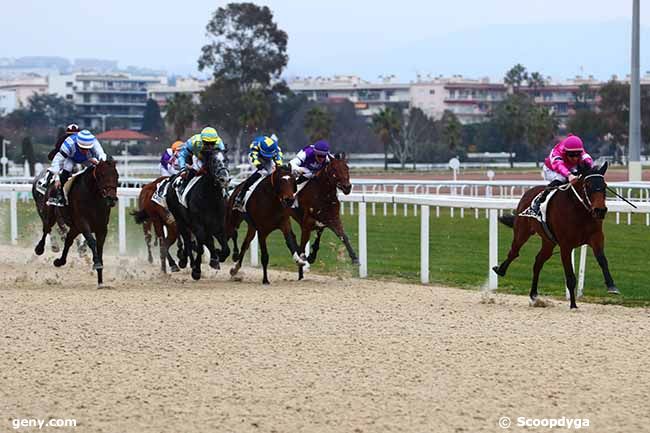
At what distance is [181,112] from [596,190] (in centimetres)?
5942

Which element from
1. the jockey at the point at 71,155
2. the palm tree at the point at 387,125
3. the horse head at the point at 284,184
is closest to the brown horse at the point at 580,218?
the horse head at the point at 284,184

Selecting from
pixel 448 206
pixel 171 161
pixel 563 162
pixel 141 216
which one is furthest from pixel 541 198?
pixel 171 161

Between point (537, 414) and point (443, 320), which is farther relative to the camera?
point (443, 320)

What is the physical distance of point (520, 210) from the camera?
12.6 m

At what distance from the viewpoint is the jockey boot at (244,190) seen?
15.2 m

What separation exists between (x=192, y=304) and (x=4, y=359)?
350 cm

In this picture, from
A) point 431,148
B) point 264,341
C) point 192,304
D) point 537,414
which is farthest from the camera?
point 431,148

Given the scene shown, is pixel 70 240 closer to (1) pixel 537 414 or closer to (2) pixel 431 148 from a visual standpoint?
(1) pixel 537 414

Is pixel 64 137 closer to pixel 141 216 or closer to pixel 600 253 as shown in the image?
pixel 141 216

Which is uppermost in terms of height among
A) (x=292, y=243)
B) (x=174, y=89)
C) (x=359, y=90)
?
(x=174, y=89)

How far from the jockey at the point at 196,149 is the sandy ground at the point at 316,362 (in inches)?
84.9

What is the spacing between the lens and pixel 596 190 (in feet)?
36.8

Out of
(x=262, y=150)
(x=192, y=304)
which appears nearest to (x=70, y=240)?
(x=262, y=150)

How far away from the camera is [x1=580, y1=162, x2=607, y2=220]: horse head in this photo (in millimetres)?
11164
